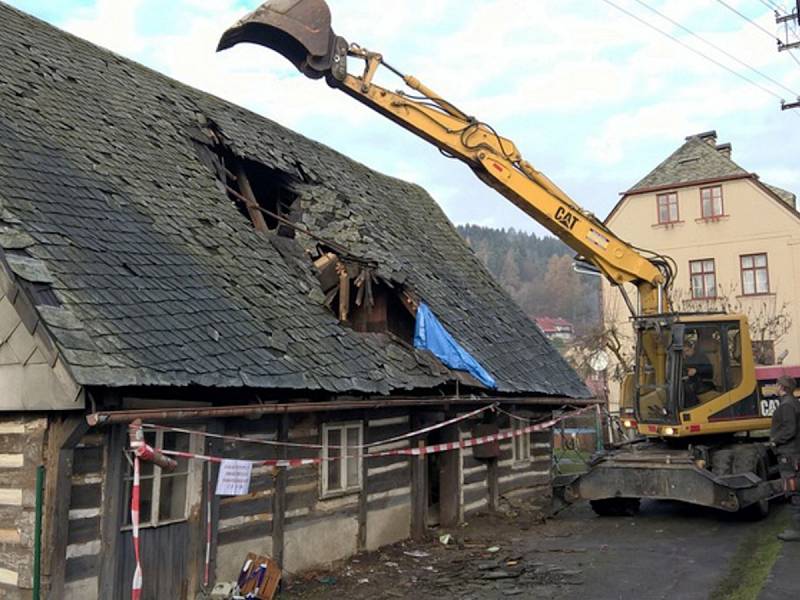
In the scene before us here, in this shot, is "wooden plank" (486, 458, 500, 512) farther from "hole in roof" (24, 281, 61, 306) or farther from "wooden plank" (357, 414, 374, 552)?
"hole in roof" (24, 281, 61, 306)

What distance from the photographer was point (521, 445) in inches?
581

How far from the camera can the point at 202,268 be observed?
8805 millimetres

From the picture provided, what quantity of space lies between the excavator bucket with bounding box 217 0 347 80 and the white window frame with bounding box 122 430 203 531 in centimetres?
570

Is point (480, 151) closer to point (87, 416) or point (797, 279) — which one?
point (87, 416)

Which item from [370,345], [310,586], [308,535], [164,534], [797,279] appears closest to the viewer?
[164,534]

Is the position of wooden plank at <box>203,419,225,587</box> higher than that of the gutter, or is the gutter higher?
the gutter

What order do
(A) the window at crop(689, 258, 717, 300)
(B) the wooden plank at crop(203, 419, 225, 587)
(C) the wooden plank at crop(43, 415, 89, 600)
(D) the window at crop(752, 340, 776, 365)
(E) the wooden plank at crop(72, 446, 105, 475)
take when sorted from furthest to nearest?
(A) the window at crop(689, 258, 717, 300) → (D) the window at crop(752, 340, 776, 365) → (B) the wooden plank at crop(203, 419, 225, 587) → (E) the wooden plank at crop(72, 446, 105, 475) → (C) the wooden plank at crop(43, 415, 89, 600)

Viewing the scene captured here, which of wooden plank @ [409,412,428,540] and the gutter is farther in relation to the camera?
wooden plank @ [409,412,428,540]

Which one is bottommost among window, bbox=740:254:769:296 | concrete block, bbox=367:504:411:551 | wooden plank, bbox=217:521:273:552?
concrete block, bbox=367:504:411:551

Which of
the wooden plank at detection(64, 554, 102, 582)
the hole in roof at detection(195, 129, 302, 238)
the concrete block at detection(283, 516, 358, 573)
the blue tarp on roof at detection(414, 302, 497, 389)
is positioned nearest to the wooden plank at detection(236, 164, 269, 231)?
the hole in roof at detection(195, 129, 302, 238)

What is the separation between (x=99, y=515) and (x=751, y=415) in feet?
32.6

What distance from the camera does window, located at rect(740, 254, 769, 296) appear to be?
27.8 m

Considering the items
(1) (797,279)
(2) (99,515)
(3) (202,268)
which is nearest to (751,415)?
(3) (202,268)

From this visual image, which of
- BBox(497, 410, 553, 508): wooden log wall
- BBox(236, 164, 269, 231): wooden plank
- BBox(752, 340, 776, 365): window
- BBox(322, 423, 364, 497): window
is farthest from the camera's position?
BBox(752, 340, 776, 365): window
